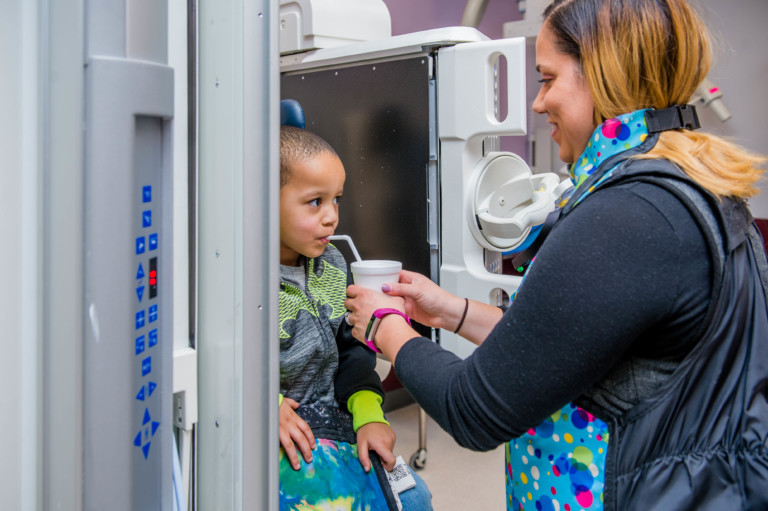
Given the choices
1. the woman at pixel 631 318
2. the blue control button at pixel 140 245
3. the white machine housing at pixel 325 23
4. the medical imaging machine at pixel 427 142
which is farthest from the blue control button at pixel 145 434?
the white machine housing at pixel 325 23

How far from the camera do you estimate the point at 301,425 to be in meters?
1.12

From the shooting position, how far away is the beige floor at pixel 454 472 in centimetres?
217

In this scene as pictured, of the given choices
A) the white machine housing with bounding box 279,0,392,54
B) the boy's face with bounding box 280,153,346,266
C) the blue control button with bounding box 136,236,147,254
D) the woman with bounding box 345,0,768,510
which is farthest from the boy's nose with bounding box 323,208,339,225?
the white machine housing with bounding box 279,0,392,54

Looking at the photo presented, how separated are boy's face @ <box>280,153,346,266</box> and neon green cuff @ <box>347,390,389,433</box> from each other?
0.90ft

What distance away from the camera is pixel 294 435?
1.10 metres

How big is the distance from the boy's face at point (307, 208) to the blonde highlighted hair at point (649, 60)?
0.52 metres

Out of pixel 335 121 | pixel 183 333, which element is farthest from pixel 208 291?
pixel 335 121

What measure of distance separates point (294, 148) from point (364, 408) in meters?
0.49

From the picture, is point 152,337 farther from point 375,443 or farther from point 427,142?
point 427,142

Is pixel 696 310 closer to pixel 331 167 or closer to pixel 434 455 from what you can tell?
pixel 331 167

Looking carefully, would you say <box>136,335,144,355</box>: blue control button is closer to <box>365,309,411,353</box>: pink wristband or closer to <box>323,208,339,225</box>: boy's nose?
<box>365,309,411,353</box>: pink wristband

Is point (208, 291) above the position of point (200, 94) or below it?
below

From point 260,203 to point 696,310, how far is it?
483 mm

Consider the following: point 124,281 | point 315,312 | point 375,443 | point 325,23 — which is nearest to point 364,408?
point 375,443
